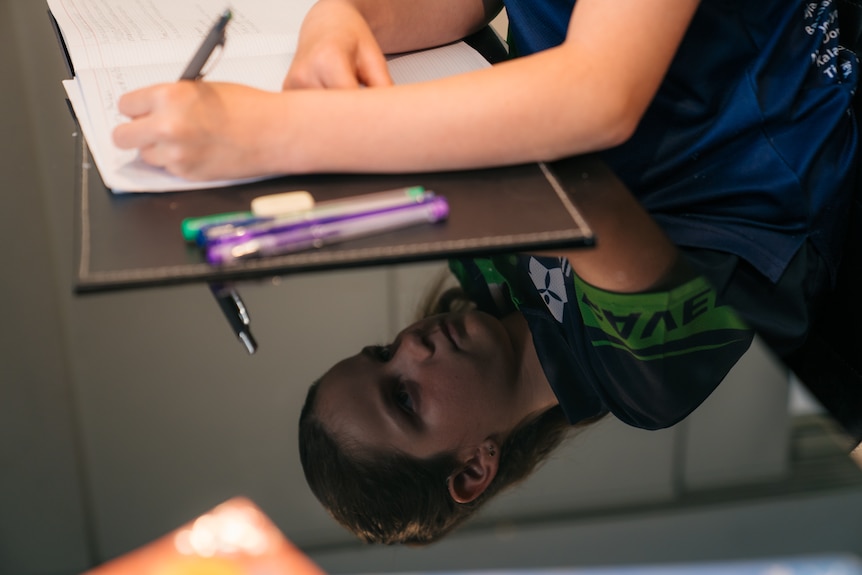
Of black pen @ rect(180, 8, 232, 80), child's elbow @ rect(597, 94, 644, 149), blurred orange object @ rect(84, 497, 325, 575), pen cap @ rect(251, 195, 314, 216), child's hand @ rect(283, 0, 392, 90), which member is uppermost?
Answer: black pen @ rect(180, 8, 232, 80)

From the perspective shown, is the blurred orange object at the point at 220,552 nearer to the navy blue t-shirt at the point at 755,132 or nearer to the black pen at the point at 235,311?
the black pen at the point at 235,311

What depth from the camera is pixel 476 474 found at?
1.37ft

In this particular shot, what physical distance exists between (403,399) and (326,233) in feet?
0.39

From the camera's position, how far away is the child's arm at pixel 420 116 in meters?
0.60

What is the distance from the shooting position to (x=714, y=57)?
2.53 feet

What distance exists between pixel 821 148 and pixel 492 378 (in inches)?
17.9

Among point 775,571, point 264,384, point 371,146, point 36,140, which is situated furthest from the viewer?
point 36,140

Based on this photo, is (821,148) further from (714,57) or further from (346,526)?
(346,526)

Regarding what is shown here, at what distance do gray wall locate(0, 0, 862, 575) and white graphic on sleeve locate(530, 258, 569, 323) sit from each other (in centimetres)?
7

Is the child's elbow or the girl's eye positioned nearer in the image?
the girl's eye

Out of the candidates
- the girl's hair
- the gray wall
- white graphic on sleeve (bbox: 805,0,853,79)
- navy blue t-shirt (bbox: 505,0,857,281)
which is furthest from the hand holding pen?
white graphic on sleeve (bbox: 805,0,853,79)

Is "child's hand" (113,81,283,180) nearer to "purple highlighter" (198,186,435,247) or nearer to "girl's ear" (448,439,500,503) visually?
"purple highlighter" (198,186,435,247)

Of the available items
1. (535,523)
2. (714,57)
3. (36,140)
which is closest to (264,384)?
(535,523)

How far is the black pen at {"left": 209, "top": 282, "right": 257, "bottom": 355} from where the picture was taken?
504 millimetres
